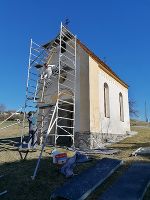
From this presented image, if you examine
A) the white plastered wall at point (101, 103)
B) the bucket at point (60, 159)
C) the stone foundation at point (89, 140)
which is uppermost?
the white plastered wall at point (101, 103)

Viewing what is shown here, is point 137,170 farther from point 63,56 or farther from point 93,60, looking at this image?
point 63,56

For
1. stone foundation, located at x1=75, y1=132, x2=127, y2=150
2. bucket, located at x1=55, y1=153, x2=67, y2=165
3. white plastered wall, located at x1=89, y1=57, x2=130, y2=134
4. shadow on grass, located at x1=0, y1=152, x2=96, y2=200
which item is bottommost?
shadow on grass, located at x1=0, y1=152, x2=96, y2=200

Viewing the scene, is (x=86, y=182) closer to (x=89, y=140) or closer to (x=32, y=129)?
(x=32, y=129)

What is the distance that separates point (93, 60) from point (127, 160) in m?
8.99

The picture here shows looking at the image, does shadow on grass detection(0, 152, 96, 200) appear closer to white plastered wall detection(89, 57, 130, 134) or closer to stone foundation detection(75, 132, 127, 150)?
stone foundation detection(75, 132, 127, 150)

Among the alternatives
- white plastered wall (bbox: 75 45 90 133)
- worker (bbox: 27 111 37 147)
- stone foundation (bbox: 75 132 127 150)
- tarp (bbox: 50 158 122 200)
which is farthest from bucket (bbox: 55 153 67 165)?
white plastered wall (bbox: 75 45 90 133)

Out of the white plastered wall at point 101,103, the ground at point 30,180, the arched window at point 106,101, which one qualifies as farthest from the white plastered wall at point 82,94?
the ground at point 30,180

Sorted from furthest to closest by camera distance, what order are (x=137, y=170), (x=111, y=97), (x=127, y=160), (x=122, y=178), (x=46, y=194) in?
1. (x=111, y=97)
2. (x=127, y=160)
3. (x=137, y=170)
4. (x=122, y=178)
5. (x=46, y=194)

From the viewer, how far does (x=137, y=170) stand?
9039 mm

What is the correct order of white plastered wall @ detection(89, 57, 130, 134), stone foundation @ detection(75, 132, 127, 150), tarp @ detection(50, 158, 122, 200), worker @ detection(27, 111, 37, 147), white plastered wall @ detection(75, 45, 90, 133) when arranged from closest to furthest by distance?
tarp @ detection(50, 158, 122, 200) < worker @ detection(27, 111, 37, 147) < stone foundation @ detection(75, 132, 127, 150) < white plastered wall @ detection(75, 45, 90, 133) < white plastered wall @ detection(89, 57, 130, 134)

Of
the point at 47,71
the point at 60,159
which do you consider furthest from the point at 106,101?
the point at 60,159

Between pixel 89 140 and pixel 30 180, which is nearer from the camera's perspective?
pixel 30 180

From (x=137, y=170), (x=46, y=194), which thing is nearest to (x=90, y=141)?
(x=137, y=170)

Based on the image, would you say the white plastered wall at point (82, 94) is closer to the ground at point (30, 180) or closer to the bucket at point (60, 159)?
the ground at point (30, 180)
